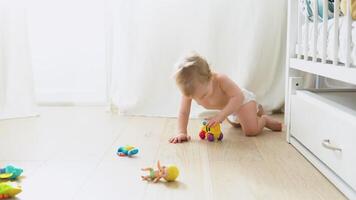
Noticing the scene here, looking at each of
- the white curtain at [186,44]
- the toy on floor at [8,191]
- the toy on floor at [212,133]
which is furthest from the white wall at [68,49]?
the toy on floor at [8,191]

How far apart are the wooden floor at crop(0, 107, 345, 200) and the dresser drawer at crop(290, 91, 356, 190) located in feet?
0.19

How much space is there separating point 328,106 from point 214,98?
0.64 meters

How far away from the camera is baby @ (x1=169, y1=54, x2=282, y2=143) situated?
63.2 inches

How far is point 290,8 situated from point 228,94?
0.45 metres

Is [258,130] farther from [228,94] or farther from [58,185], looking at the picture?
[58,185]

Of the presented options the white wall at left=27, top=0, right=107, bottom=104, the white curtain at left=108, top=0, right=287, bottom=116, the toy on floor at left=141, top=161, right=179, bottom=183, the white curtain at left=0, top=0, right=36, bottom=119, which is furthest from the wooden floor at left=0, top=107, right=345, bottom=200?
the white wall at left=27, top=0, right=107, bottom=104

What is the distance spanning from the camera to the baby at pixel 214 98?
161cm

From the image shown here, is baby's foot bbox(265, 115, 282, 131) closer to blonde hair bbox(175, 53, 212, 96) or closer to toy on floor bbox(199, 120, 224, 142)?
toy on floor bbox(199, 120, 224, 142)

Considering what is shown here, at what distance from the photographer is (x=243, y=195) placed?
3.75 ft

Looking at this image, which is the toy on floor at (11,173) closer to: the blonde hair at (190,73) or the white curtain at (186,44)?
the blonde hair at (190,73)

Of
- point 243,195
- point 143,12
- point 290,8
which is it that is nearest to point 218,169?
point 243,195

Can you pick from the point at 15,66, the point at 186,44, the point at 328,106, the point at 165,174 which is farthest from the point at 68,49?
the point at 328,106

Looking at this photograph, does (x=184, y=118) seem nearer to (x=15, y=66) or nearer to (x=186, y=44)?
(x=186, y=44)

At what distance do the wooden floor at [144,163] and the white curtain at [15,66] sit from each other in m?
0.12
